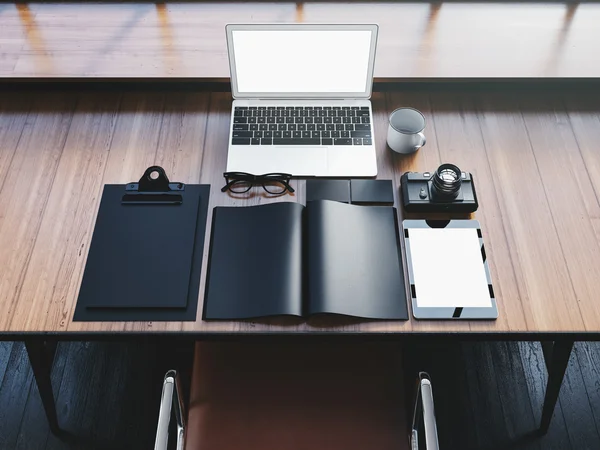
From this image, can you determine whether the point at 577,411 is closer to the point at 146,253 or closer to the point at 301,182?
the point at 301,182

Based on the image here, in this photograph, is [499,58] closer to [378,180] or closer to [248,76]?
[378,180]

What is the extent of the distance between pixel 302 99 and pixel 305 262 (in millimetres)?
469

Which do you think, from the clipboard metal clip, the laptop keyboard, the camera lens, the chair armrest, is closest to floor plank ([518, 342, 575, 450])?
the camera lens

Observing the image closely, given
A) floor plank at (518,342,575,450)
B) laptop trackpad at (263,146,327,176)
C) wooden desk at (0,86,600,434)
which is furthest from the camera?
floor plank at (518,342,575,450)

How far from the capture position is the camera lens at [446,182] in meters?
1.20

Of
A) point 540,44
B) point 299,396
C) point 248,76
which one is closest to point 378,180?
point 248,76

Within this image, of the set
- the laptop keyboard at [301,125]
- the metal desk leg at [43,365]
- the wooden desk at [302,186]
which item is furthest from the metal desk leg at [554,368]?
the metal desk leg at [43,365]

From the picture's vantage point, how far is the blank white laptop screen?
1.25 metres

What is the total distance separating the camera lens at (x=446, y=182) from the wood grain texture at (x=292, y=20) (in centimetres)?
37

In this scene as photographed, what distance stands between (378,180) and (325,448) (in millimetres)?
623

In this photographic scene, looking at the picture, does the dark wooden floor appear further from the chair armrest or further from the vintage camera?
the vintage camera

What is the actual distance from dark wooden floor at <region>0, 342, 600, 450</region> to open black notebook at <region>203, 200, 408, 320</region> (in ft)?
1.91

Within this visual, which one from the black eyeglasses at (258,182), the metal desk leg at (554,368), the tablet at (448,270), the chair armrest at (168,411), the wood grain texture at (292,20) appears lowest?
the chair armrest at (168,411)

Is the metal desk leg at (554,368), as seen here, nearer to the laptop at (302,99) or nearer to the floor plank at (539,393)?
the floor plank at (539,393)
